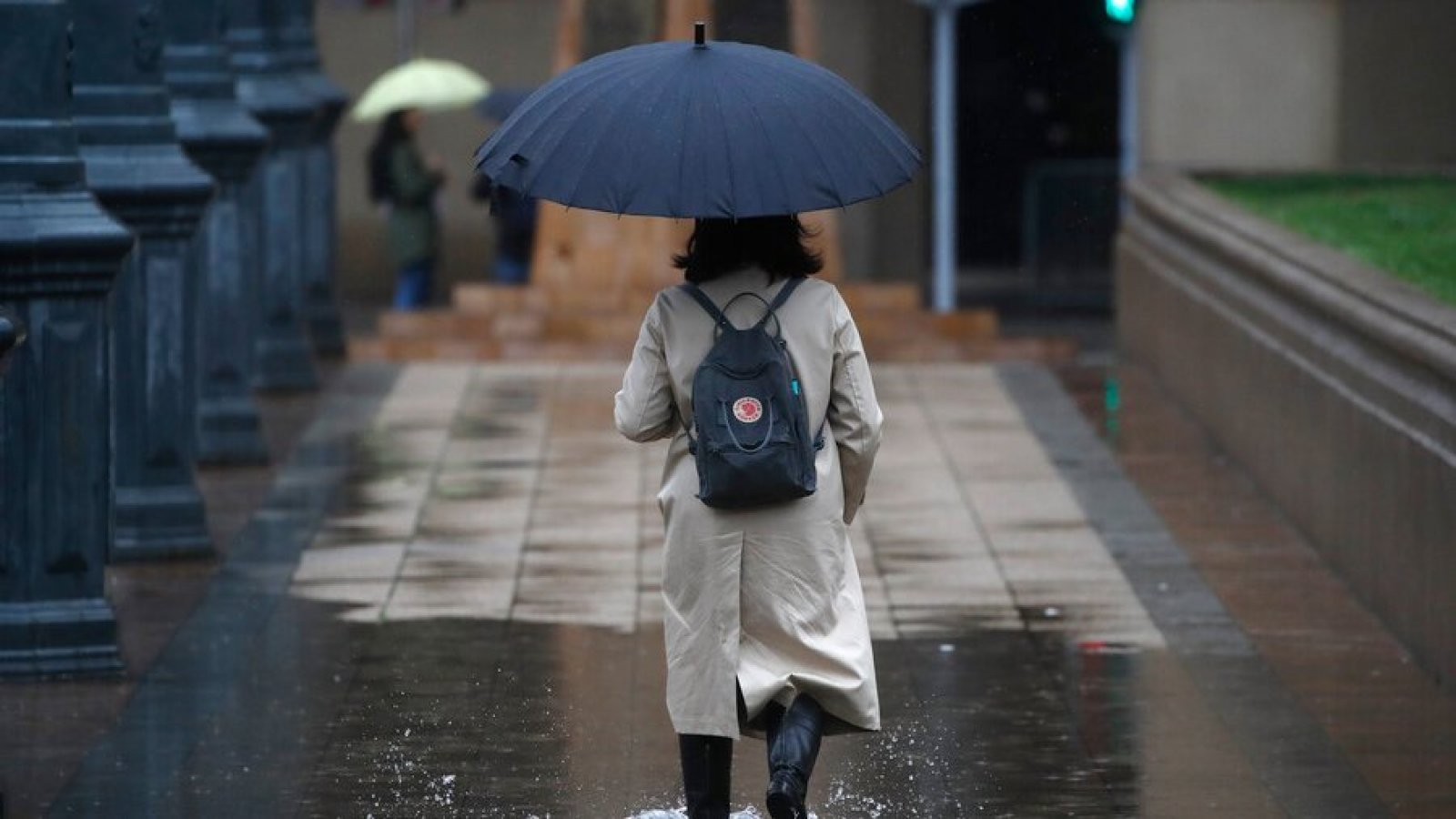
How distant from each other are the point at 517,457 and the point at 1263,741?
253 inches

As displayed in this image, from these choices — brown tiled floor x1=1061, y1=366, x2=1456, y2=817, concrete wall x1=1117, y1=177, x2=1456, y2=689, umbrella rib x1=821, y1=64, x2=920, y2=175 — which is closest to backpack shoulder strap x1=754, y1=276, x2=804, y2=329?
umbrella rib x1=821, y1=64, x2=920, y2=175

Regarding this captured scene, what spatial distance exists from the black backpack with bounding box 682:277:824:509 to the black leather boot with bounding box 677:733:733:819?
0.59 m

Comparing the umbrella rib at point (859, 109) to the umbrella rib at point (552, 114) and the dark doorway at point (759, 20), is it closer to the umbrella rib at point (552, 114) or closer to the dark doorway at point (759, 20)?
the umbrella rib at point (552, 114)

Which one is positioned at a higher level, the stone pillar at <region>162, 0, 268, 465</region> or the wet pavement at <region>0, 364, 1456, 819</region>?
the stone pillar at <region>162, 0, 268, 465</region>

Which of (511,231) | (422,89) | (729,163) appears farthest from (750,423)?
(511,231)

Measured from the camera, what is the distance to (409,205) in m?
22.3

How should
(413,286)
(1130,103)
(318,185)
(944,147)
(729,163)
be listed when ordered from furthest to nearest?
(1130,103)
(944,147)
(413,286)
(318,185)
(729,163)

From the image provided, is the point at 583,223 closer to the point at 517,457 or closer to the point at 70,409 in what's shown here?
the point at 517,457

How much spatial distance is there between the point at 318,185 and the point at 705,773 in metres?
12.6

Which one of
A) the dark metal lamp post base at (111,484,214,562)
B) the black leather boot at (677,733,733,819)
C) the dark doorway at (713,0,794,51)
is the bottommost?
the dark metal lamp post base at (111,484,214,562)

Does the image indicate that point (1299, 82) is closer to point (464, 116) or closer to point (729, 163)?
point (464, 116)

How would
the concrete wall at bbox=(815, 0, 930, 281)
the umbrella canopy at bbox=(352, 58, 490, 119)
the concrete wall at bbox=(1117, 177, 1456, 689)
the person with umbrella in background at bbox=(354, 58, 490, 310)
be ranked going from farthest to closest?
the concrete wall at bbox=(815, 0, 930, 281), the person with umbrella in background at bbox=(354, 58, 490, 310), the umbrella canopy at bbox=(352, 58, 490, 119), the concrete wall at bbox=(1117, 177, 1456, 689)

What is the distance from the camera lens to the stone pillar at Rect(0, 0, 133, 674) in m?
8.90

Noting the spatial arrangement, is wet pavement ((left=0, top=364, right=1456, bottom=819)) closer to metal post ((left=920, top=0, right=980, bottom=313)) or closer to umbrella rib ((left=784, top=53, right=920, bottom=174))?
umbrella rib ((left=784, top=53, right=920, bottom=174))
